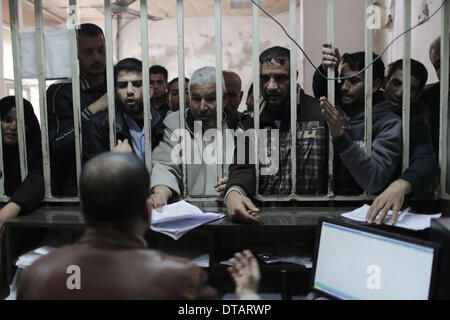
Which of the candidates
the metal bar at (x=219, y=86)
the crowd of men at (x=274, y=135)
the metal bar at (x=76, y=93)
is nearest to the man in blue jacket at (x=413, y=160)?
Result: the crowd of men at (x=274, y=135)

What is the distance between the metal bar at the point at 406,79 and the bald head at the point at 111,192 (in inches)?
39.2

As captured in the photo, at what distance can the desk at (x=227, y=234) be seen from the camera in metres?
1.18

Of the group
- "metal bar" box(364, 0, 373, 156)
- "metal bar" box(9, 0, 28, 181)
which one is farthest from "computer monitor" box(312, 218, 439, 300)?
"metal bar" box(9, 0, 28, 181)

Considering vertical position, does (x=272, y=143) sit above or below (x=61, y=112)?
below

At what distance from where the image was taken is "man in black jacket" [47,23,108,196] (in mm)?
1457

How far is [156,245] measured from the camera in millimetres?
1306

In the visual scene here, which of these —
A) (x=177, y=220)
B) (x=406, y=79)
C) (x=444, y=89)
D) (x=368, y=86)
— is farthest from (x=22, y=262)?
(x=444, y=89)

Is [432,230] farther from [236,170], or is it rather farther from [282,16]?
[282,16]

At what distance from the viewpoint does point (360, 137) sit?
136cm

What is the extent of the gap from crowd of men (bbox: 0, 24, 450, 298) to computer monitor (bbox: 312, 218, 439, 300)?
0.12m

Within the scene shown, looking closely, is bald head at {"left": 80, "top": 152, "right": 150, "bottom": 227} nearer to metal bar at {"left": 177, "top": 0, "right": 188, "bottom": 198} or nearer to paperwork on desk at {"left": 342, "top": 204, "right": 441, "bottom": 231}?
metal bar at {"left": 177, "top": 0, "right": 188, "bottom": 198}

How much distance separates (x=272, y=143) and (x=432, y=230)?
0.62 meters

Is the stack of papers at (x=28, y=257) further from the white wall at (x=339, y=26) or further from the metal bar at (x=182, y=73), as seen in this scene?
the white wall at (x=339, y=26)
